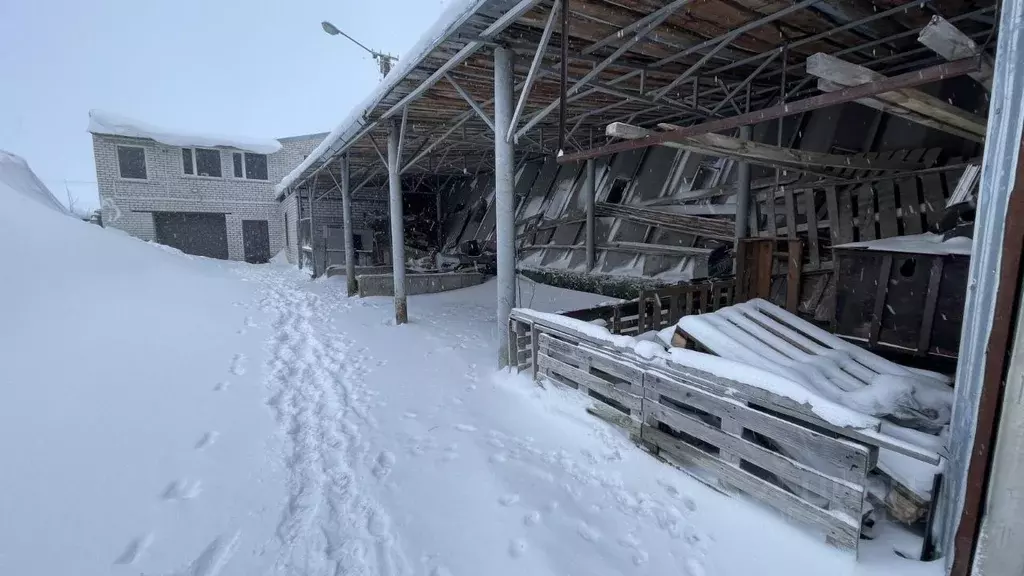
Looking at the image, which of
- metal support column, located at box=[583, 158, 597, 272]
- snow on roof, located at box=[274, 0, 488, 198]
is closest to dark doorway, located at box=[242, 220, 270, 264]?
snow on roof, located at box=[274, 0, 488, 198]

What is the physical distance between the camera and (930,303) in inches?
171

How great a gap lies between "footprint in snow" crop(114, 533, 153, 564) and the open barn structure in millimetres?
3588

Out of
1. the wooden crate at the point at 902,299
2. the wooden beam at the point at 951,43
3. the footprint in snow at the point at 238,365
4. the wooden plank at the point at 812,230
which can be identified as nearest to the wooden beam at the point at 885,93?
the wooden beam at the point at 951,43

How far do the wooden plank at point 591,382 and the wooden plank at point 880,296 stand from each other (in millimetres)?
3232

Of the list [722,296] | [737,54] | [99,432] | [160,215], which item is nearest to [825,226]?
[722,296]

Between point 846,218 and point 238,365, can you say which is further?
point 846,218

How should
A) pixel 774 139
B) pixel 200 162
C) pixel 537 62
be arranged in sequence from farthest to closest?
pixel 200 162 < pixel 774 139 < pixel 537 62

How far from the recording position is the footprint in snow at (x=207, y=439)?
3.58m

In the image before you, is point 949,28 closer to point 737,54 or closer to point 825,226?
point 737,54

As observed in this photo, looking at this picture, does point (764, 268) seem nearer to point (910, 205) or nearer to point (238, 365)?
point (910, 205)

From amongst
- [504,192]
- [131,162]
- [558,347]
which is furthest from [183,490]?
[131,162]

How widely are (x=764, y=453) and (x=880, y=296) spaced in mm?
3244

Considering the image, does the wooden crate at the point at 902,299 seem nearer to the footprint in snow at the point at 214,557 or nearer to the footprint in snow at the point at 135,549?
the footprint in snow at the point at 214,557

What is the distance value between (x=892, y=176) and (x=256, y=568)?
8.02 m
